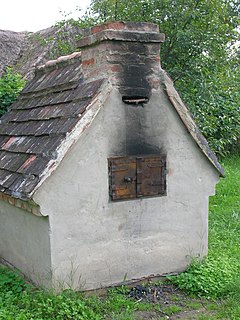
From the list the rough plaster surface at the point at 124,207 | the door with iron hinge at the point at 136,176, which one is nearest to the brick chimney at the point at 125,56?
the rough plaster surface at the point at 124,207

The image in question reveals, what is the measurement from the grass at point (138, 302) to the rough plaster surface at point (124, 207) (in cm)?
24

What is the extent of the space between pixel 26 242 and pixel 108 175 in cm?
124

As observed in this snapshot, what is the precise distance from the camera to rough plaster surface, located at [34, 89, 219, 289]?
5.45 m

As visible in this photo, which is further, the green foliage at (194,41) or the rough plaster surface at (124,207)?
the green foliage at (194,41)

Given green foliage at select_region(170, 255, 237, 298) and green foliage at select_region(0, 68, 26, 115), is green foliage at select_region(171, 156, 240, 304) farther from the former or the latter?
green foliage at select_region(0, 68, 26, 115)

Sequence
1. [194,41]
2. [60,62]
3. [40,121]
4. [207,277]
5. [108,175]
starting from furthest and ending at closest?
[194,41] → [60,62] → [40,121] → [207,277] → [108,175]

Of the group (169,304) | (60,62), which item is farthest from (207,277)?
(60,62)

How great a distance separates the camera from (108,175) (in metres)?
5.69

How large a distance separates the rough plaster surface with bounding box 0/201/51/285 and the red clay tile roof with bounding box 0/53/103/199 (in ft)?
1.45

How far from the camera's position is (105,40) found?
562 centimetres

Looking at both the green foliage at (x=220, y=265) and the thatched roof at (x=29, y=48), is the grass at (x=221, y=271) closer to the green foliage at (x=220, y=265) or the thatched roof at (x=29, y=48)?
the green foliage at (x=220, y=265)

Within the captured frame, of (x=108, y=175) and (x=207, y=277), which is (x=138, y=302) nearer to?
(x=207, y=277)

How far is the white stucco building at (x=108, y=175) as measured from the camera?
543 cm

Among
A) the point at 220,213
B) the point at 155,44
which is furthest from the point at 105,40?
the point at 220,213
